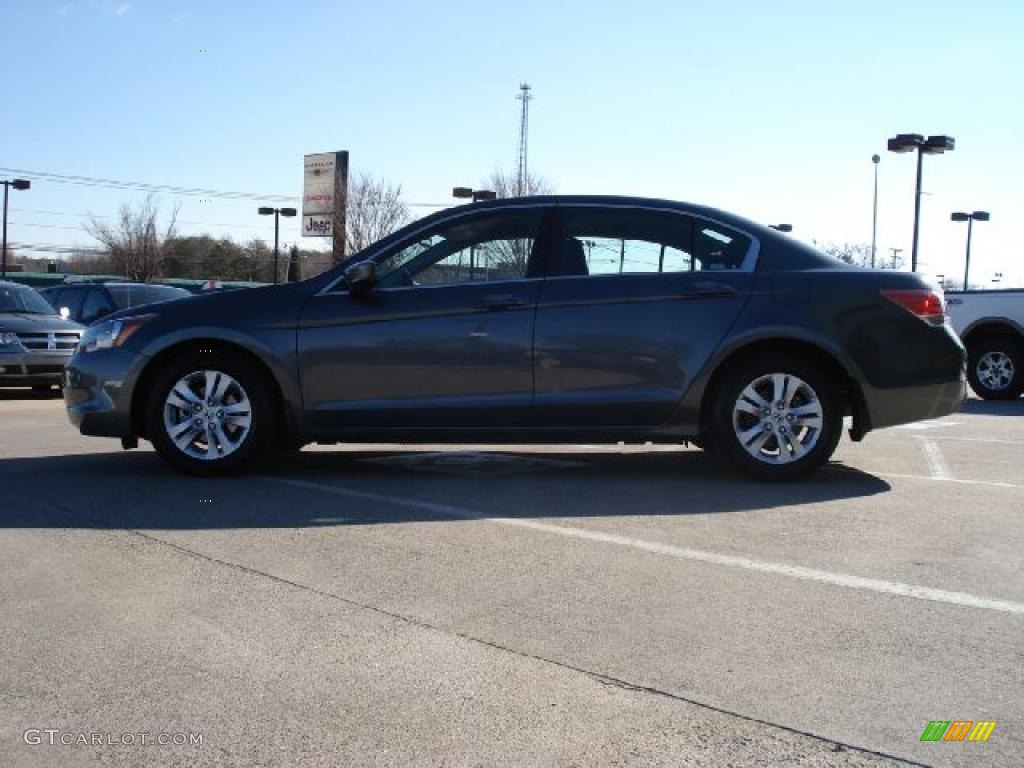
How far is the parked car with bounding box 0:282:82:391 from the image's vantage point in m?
13.2

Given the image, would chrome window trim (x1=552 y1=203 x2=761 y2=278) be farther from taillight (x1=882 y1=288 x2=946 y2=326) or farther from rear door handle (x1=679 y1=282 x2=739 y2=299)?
taillight (x1=882 y1=288 x2=946 y2=326)

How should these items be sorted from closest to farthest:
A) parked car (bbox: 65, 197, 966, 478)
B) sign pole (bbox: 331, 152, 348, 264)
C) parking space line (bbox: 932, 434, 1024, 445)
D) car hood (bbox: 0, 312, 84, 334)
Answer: parked car (bbox: 65, 197, 966, 478), parking space line (bbox: 932, 434, 1024, 445), car hood (bbox: 0, 312, 84, 334), sign pole (bbox: 331, 152, 348, 264)

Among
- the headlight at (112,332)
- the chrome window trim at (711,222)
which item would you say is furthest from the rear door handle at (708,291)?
the headlight at (112,332)

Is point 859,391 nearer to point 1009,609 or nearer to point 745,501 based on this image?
point 745,501

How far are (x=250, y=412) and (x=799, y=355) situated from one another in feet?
Answer: 11.0

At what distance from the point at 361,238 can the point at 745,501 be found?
43.2 meters

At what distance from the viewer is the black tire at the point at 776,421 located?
6.39m

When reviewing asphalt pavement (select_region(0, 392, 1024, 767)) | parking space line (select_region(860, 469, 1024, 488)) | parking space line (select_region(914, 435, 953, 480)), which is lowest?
asphalt pavement (select_region(0, 392, 1024, 767))

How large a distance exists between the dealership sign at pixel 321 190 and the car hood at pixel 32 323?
19229 mm

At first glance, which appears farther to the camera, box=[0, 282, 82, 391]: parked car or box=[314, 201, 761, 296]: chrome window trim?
box=[0, 282, 82, 391]: parked car

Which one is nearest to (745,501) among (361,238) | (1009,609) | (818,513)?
(818,513)

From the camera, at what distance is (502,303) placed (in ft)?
21.0

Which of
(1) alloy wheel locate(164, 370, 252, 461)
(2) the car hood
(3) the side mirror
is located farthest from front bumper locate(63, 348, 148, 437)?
(2) the car hood

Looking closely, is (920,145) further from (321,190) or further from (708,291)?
(708,291)
